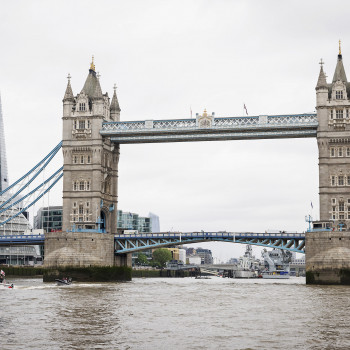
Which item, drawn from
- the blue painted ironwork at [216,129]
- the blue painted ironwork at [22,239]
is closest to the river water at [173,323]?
the blue painted ironwork at [216,129]

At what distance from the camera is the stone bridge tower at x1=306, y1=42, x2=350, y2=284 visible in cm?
8362

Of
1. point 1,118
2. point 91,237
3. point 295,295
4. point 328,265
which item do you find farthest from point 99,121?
point 1,118

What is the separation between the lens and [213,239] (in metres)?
91.9

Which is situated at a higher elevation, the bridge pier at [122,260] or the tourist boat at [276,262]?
the bridge pier at [122,260]

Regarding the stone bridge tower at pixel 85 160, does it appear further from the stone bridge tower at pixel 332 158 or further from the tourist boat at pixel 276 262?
the tourist boat at pixel 276 262

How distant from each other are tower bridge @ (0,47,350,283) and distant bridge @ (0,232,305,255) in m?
0.24

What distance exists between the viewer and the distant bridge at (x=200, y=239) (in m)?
88.9

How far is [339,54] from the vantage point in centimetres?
9019

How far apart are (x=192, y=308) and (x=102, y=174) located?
51.0 m

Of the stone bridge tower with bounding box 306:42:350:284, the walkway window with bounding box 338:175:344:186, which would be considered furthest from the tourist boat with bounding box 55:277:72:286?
the walkway window with bounding box 338:175:344:186

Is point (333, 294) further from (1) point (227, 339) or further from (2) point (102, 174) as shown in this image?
(2) point (102, 174)

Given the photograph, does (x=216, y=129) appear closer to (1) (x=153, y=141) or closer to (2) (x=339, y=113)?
(1) (x=153, y=141)

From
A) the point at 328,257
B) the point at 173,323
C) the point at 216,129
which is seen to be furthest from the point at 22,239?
the point at 173,323

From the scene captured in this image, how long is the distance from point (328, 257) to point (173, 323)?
46712mm
